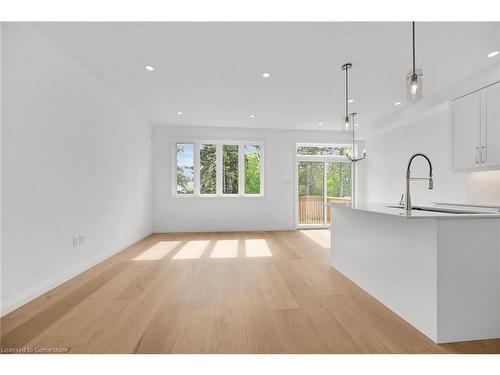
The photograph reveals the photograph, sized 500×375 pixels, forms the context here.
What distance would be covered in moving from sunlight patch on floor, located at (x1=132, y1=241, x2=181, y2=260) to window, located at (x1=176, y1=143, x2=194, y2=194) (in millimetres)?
1636

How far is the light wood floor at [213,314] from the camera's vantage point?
4.96ft

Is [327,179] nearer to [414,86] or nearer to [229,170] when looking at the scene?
[229,170]

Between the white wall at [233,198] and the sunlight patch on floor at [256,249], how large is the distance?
1245 mm

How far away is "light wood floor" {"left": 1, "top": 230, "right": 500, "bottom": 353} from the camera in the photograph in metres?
1.51

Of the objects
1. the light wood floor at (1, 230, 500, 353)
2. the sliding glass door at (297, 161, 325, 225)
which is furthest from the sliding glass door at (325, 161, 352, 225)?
the light wood floor at (1, 230, 500, 353)

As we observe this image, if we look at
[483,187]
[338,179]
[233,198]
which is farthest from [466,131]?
[233,198]

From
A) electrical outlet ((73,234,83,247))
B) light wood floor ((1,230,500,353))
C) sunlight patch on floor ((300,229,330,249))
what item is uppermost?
electrical outlet ((73,234,83,247))

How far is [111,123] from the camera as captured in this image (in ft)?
11.8

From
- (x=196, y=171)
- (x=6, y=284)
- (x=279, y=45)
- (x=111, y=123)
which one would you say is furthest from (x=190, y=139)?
(x=6, y=284)

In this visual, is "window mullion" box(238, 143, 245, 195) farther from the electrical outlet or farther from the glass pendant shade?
the glass pendant shade

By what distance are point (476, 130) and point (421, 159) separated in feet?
4.91

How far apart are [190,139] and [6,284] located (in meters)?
4.34

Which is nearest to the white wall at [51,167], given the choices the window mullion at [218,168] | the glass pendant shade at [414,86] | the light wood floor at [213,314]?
the light wood floor at [213,314]

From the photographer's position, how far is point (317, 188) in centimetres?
625
